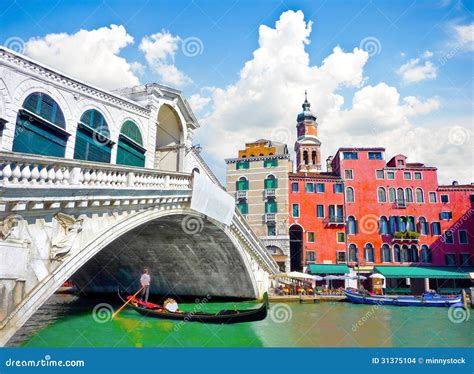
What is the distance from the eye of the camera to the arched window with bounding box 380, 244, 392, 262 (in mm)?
22953

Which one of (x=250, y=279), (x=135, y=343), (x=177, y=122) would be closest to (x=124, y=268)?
(x=250, y=279)

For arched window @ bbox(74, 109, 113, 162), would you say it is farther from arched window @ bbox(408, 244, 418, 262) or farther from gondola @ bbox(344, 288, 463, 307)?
arched window @ bbox(408, 244, 418, 262)

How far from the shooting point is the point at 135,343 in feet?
27.1

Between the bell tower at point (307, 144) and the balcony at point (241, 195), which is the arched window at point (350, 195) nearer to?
the balcony at point (241, 195)

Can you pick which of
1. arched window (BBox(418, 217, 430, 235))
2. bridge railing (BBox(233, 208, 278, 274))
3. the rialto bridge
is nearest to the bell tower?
arched window (BBox(418, 217, 430, 235))

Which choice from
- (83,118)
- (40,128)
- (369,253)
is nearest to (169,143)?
(83,118)

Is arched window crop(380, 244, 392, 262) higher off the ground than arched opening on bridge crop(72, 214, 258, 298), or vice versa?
arched window crop(380, 244, 392, 262)

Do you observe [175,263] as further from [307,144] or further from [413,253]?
[307,144]

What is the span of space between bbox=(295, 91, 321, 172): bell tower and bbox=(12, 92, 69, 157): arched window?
96.7 ft

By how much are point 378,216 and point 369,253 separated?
245cm

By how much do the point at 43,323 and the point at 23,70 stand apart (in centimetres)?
743

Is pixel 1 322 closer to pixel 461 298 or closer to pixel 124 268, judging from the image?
pixel 124 268

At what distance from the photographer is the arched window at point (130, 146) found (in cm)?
1045

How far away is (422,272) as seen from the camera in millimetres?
21422
